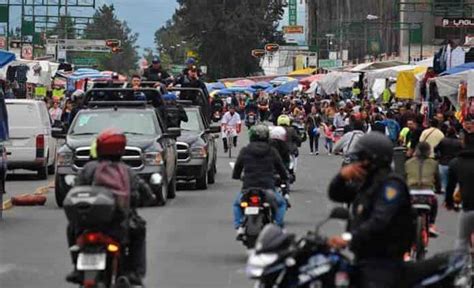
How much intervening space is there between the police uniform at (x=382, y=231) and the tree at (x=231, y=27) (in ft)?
364

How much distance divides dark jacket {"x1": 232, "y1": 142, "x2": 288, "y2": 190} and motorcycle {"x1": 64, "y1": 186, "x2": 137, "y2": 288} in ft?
16.2

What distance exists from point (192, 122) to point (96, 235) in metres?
18.8

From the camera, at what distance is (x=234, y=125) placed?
1742 inches

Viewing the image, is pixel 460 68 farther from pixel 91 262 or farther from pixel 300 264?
pixel 300 264

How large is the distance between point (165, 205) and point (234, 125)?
20.6m

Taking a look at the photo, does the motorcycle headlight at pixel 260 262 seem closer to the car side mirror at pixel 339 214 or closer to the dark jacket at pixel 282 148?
the car side mirror at pixel 339 214

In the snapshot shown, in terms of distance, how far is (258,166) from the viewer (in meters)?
15.7

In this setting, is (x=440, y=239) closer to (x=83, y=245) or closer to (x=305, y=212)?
(x=305, y=212)

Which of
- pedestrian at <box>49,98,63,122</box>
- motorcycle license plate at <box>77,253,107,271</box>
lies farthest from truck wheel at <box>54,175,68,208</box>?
pedestrian at <box>49,98,63,122</box>

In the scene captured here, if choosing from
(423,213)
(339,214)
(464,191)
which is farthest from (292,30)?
(339,214)

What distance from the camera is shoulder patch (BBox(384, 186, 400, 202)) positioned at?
8.70 m

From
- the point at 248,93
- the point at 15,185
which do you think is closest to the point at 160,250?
the point at 15,185

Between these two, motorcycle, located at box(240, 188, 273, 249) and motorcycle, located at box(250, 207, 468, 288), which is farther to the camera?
motorcycle, located at box(240, 188, 273, 249)

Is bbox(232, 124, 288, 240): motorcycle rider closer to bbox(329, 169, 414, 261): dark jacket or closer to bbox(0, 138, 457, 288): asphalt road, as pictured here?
bbox(0, 138, 457, 288): asphalt road
